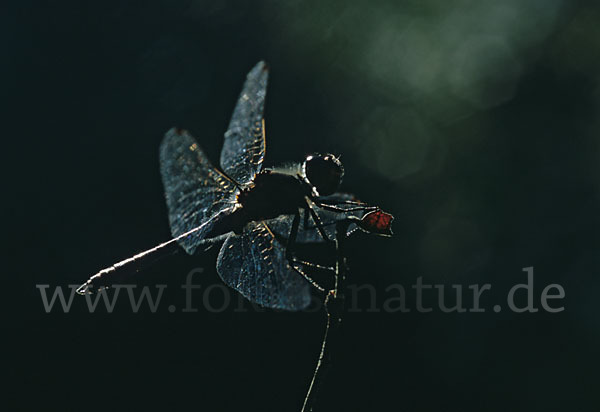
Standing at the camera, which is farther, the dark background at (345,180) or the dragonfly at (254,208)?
the dark background at (345,180)

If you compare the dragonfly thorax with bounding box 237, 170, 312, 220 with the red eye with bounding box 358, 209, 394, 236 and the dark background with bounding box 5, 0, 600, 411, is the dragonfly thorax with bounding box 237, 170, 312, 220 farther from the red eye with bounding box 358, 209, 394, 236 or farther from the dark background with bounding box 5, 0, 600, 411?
A: the dark background with bounding box 5, 0, 600, 411

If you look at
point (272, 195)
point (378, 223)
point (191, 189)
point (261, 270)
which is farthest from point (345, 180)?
point (378, 223)

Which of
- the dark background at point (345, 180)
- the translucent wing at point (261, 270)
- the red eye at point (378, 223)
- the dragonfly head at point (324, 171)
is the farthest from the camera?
the dark background at point (345, 180)

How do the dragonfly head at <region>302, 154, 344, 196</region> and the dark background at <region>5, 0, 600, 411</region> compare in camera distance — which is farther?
the dark background at <region>5, 0, 600, 411</region>

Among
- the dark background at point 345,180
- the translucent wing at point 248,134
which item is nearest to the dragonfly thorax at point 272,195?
the translucent wing at point 248,134

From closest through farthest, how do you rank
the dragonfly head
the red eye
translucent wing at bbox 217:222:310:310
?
1. the red eye
2. the dragonfly head
3. translucent wing at bbox 217:222:310:310

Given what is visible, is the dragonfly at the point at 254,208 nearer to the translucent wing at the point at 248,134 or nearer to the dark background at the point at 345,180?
the translucent wing at the point at 248,134

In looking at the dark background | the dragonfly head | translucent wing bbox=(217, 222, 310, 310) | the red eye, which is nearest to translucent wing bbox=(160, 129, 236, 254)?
translucent wing bbox=(217, 222, 310, 310)

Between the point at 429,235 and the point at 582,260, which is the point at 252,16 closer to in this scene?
the point at 429,235
